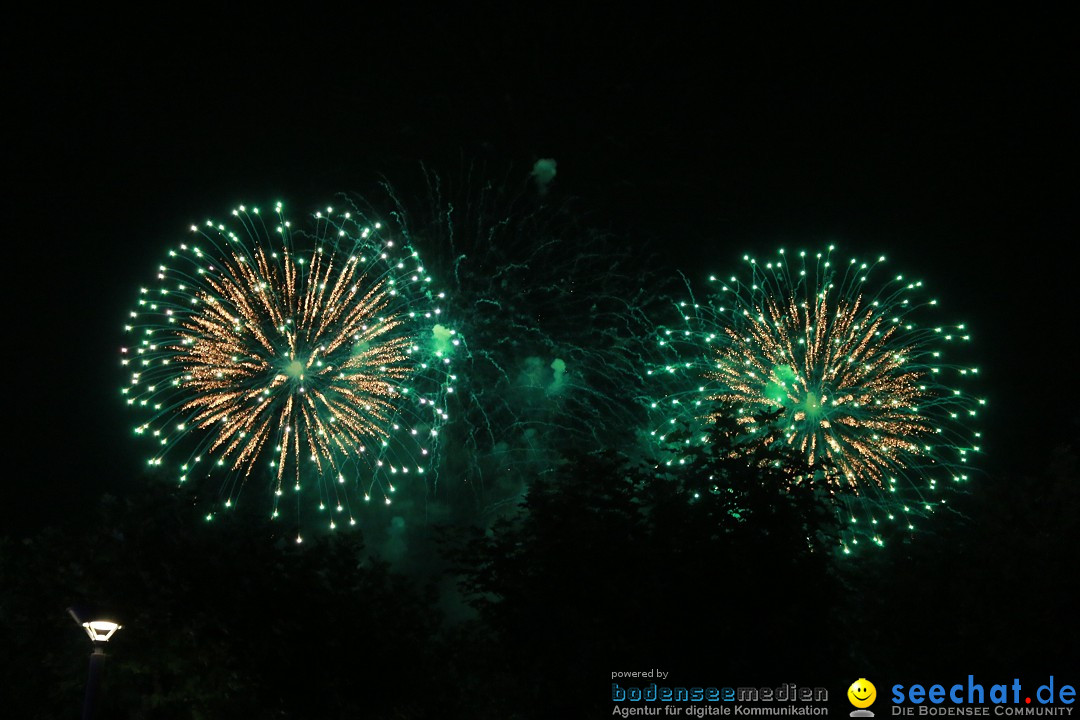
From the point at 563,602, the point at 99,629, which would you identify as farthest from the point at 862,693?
the point at 99,629

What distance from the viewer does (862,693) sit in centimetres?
1597

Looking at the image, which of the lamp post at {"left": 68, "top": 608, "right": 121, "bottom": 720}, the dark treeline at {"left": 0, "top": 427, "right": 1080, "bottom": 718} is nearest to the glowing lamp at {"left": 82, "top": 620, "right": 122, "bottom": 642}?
the lamp post at {"left": 68, "top": 608, "right": 121, "bottom": 720}

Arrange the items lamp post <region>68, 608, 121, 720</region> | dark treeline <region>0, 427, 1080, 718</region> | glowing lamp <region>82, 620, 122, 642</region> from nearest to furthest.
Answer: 1. lamp post <region>68, 608, 121, 720</region>
2. glowing lamp <region>82, 620, 122, 642</region>
3. dark treeline <region>0, 427, 1080, 718</region>

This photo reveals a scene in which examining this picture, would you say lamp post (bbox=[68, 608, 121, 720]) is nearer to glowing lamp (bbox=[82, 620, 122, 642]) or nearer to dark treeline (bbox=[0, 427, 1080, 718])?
glowing lamp (bbox=[82, 620, 122, 642])

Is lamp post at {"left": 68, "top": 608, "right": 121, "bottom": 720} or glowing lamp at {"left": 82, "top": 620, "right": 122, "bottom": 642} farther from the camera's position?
glowing lamp at {"left": 82, "top": 620, "right": 122, "bottom": 642}

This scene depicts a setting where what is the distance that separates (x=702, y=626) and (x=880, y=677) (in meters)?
6.80

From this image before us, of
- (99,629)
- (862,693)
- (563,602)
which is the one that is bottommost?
(862,693)

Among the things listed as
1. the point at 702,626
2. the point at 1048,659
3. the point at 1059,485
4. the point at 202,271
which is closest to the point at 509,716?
the point at 702,626

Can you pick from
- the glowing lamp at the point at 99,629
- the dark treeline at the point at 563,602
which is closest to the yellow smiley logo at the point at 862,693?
the dark treeline at the point at 563,602

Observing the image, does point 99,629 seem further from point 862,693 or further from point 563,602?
point 862,693

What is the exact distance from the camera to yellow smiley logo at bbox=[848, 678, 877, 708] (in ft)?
51.5

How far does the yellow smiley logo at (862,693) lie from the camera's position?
15.7 meters

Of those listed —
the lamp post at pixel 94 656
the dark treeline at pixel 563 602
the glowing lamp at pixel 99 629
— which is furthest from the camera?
the dark treeline at pixel 563 602

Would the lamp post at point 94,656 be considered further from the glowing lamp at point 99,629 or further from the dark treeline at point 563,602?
the dark treeline at point 563,602
